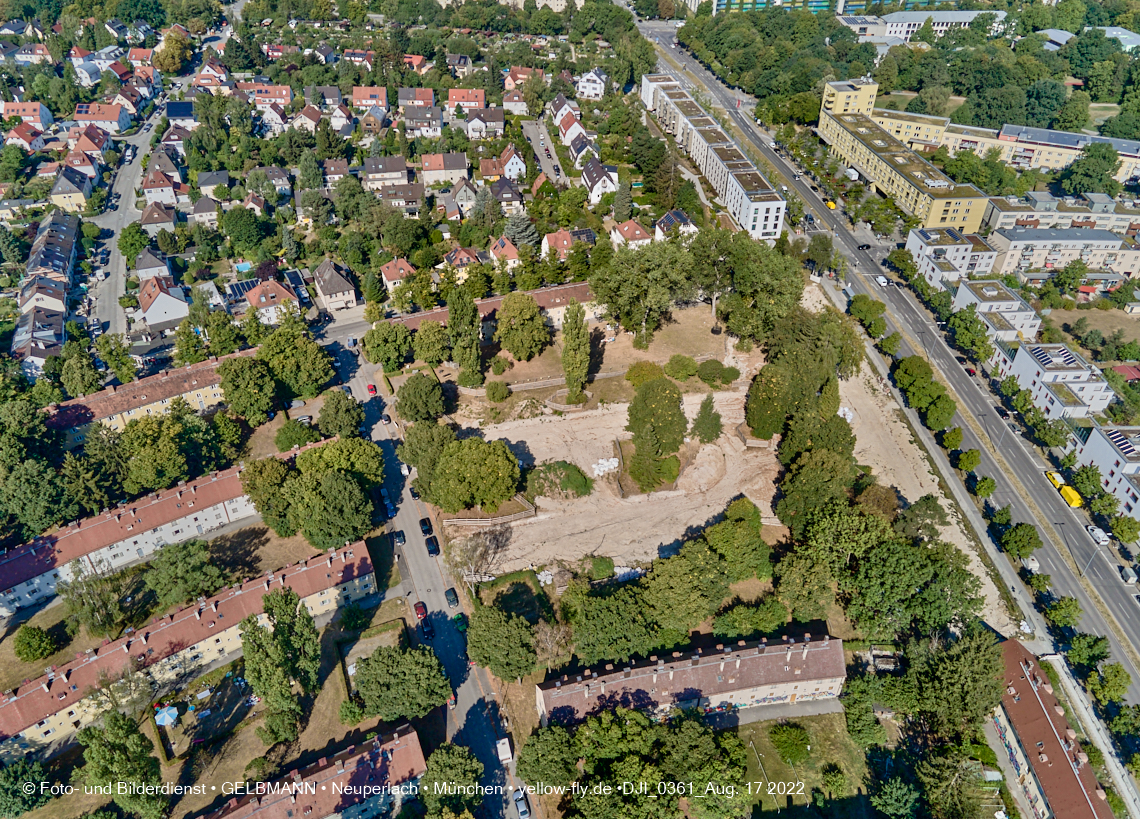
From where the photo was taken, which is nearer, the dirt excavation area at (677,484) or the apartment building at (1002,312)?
the dirt excavation area at (677,484)

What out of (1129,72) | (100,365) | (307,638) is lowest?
(100,365)

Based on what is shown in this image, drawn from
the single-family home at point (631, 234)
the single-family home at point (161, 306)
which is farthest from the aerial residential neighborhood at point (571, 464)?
the single-family home at point (161, 306)

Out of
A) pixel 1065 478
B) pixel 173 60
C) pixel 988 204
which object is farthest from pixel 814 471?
pixel 173 60

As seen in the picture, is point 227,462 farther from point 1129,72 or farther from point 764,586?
point 1129,72

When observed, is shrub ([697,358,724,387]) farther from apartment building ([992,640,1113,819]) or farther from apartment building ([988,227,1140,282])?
apartment building ([988,227,1140,282])

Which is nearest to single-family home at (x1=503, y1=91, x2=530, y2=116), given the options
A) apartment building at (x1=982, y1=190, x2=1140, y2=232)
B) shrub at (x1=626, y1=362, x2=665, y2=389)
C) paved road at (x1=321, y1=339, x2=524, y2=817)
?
apartment building at (x1=982, y1=190, x2=1140, y2=232)

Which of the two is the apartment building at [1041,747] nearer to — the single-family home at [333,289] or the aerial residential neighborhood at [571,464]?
the aerial residential neighborhood at [571,464]
